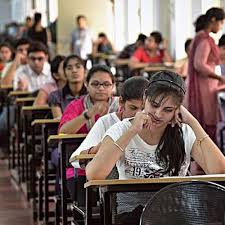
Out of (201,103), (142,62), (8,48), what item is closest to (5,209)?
(201,103)

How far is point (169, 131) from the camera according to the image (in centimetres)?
337

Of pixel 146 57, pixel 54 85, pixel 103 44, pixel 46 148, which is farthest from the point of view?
pixel 103 44

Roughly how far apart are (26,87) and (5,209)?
1.98 meters

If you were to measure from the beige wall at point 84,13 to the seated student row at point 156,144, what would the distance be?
→ 30.5 ft

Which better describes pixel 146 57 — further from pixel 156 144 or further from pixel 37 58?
pixel 156 144

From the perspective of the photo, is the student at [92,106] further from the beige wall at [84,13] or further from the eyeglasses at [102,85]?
the beige wall at [84,13]

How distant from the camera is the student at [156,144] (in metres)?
3.22

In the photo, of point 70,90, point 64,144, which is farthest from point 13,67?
point 64,144

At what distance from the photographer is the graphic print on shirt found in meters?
3.36

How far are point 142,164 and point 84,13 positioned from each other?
33.7 ft

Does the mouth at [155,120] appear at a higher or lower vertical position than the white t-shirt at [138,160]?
higher

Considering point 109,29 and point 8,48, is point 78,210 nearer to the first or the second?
point 8,48

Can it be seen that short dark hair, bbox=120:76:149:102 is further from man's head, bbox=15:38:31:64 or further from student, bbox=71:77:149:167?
man's head, bbox=15:38:31:64

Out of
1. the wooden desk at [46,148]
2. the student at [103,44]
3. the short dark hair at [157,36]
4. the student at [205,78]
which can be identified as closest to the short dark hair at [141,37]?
the short dark hair at [157,36]
